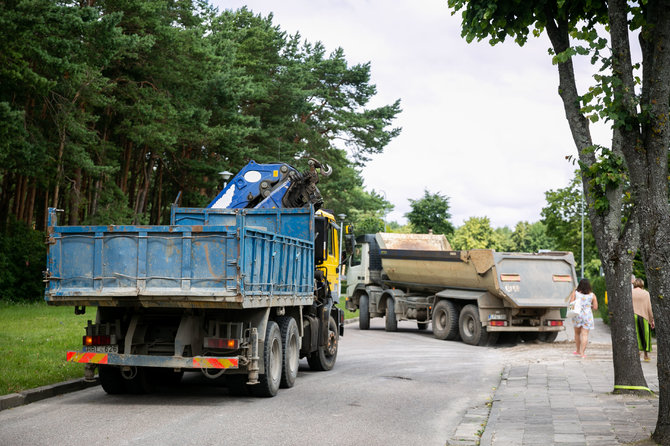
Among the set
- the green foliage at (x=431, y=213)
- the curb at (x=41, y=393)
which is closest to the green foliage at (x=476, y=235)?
the green foliage at (x=431, y=213)

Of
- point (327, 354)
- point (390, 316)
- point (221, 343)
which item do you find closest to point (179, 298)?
point (221, 343)

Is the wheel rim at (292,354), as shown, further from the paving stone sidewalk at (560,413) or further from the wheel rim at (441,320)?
the wheel rim at (441,320)

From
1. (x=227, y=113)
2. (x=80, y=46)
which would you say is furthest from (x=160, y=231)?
(x=227, y=113)

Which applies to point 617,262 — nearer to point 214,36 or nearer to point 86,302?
point 86,302

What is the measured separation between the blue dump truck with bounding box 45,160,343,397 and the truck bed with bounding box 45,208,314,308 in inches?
0.5

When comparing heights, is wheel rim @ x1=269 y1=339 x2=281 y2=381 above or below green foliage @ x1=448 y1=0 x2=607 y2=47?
below

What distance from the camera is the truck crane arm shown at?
1430 cm

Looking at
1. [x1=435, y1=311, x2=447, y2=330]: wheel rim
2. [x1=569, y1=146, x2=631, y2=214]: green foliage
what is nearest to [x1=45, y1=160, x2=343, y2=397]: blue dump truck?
[x1=569, y1=146, x2=631, y2=214]: green foliage

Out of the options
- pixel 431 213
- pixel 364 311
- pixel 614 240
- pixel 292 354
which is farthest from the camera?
pixel 431 213

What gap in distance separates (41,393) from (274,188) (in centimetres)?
587

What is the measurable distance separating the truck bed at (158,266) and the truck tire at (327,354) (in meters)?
3.94

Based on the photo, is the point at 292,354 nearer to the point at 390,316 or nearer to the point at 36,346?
the point at 36,346

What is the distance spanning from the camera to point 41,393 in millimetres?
9945

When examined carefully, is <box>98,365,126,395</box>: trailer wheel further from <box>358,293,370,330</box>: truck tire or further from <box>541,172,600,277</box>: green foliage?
<box>541,172,600,277</box>: green foliage
